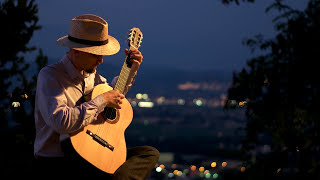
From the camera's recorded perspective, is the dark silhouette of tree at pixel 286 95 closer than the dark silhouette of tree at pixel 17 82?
Yes

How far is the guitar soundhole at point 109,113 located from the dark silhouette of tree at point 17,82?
3715 mm

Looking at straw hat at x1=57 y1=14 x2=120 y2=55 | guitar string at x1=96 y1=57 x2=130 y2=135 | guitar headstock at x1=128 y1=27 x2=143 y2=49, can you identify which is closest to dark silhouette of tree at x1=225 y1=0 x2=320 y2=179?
guitar headstock at x1=128 y1=27 x2=143 y2=49

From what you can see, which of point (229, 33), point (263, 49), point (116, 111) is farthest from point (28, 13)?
point (229, 33)

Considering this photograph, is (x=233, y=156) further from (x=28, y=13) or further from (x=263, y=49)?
(x=28, y=13)

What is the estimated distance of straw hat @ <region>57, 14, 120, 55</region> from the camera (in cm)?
307

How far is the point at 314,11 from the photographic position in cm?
460

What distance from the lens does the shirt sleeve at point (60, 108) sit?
2824 millimetres

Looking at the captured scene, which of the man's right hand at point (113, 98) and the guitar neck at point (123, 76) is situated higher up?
the guitar neck at point (123, 76)

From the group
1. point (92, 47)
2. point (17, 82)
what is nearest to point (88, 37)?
point (92, 47)

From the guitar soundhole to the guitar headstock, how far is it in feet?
1.71

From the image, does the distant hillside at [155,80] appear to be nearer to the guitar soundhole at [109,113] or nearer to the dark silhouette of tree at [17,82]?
the guitar soundhole at [109,113]

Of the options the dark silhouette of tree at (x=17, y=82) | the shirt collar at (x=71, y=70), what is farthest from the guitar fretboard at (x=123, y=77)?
the dark silhouette of tree at (x=17, y=82)

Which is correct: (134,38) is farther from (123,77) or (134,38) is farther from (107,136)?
(107,136)

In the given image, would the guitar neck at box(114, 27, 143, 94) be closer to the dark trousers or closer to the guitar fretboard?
the guitar fretboard
